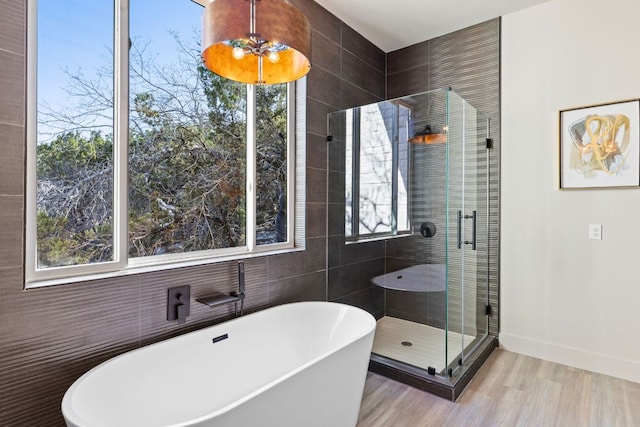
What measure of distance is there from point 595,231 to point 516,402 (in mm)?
1390

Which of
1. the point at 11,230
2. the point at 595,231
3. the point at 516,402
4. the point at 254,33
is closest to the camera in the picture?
the point at 254,33

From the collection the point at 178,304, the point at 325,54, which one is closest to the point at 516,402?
the point at 178,304

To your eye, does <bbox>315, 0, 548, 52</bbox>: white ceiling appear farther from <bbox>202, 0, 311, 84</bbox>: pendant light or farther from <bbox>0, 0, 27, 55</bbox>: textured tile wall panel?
<bbox>0, 0, 27, 55</bbox>: textured tile wall panel

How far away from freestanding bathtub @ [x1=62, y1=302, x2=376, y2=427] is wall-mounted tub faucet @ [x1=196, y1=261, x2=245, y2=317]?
13 cm

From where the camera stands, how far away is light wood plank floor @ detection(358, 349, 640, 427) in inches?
78.6

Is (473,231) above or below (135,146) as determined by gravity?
below

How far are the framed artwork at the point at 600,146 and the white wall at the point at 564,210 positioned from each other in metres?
0.06

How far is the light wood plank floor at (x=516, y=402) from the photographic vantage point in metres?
2.00

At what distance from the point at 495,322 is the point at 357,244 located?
1419 mm

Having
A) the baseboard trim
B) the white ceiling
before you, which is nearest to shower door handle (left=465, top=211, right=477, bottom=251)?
the baseboard trim

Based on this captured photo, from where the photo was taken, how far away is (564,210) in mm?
2678

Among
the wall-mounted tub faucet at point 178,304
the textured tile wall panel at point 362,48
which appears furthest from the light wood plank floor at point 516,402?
the textured tile wall panel at point 362,48

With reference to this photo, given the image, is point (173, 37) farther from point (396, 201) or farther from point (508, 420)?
point (508, 420)

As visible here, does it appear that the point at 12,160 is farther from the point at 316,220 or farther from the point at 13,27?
the point at 316,220
